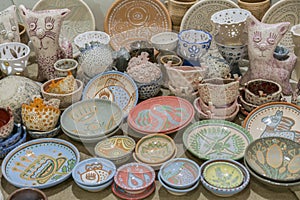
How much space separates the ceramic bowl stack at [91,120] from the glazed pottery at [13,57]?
293 millimetres

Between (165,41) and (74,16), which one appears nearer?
(165,41)

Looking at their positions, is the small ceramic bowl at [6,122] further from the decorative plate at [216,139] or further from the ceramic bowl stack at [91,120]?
the decorative plate at [216,139]

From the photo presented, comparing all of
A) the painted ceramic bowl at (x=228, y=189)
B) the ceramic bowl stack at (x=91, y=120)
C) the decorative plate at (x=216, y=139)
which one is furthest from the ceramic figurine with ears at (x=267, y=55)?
the ceramic bowl stack at (x=91, y=120)

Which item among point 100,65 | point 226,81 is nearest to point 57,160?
point 100,65

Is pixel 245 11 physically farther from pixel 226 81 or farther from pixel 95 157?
pixel 95 157

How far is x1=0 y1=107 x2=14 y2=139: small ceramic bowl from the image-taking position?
4.19ft

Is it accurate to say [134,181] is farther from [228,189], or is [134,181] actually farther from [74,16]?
[74,16]

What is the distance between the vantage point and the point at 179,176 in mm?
1197

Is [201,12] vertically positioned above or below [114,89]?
above

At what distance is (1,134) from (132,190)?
49 cm

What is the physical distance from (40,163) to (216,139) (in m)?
0.60

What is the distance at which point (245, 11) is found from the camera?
1622 mm

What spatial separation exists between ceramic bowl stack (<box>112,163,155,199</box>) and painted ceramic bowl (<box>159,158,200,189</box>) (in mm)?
44

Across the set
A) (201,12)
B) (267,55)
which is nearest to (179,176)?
(267,55)
